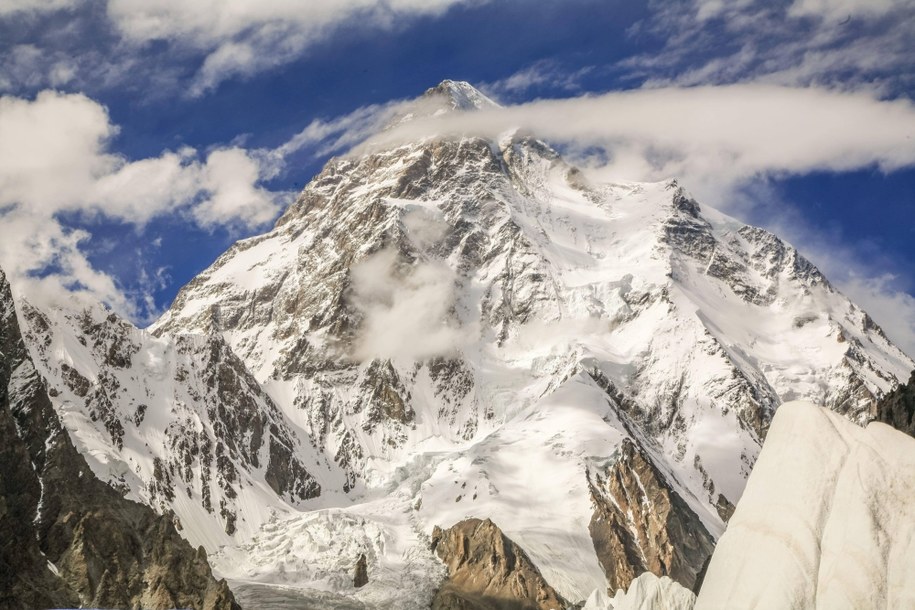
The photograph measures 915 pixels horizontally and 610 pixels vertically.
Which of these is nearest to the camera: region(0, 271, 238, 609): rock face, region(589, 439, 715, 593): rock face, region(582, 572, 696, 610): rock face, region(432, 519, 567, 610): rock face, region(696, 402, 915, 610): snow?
region(696, 402, 915, 610): snow

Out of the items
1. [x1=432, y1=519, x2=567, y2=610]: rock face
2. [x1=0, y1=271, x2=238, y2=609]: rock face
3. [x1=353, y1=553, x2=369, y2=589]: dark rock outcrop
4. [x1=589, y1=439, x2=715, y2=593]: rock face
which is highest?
[x1=0, y1=271, x2=238, y2=609]: rock face

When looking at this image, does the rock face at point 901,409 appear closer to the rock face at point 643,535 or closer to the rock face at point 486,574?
the rock face at point 486,574

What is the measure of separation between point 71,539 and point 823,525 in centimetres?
9612

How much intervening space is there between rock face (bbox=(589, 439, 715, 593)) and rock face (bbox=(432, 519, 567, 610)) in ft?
60.3

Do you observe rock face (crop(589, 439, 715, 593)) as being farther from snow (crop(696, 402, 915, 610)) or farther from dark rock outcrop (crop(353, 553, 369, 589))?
snow (crop(696, 402, 915, 610))

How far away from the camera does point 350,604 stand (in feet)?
504

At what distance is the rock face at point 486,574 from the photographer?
158 meters

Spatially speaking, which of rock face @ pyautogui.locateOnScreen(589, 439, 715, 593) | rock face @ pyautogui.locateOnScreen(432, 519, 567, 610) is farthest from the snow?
rock face @ pyautogui.locateOnScreen(589, 439, 715, 593)

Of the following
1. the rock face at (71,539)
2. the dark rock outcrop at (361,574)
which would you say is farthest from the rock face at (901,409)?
the dark rock outcrop at (361,574)

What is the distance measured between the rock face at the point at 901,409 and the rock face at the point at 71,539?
68794mm

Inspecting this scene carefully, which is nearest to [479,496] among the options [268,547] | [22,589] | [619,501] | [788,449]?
[619,501]

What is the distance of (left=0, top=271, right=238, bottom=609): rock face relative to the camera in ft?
293

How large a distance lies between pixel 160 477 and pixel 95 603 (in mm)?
101827

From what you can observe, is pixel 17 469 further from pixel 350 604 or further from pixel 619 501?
pixel 619 501
